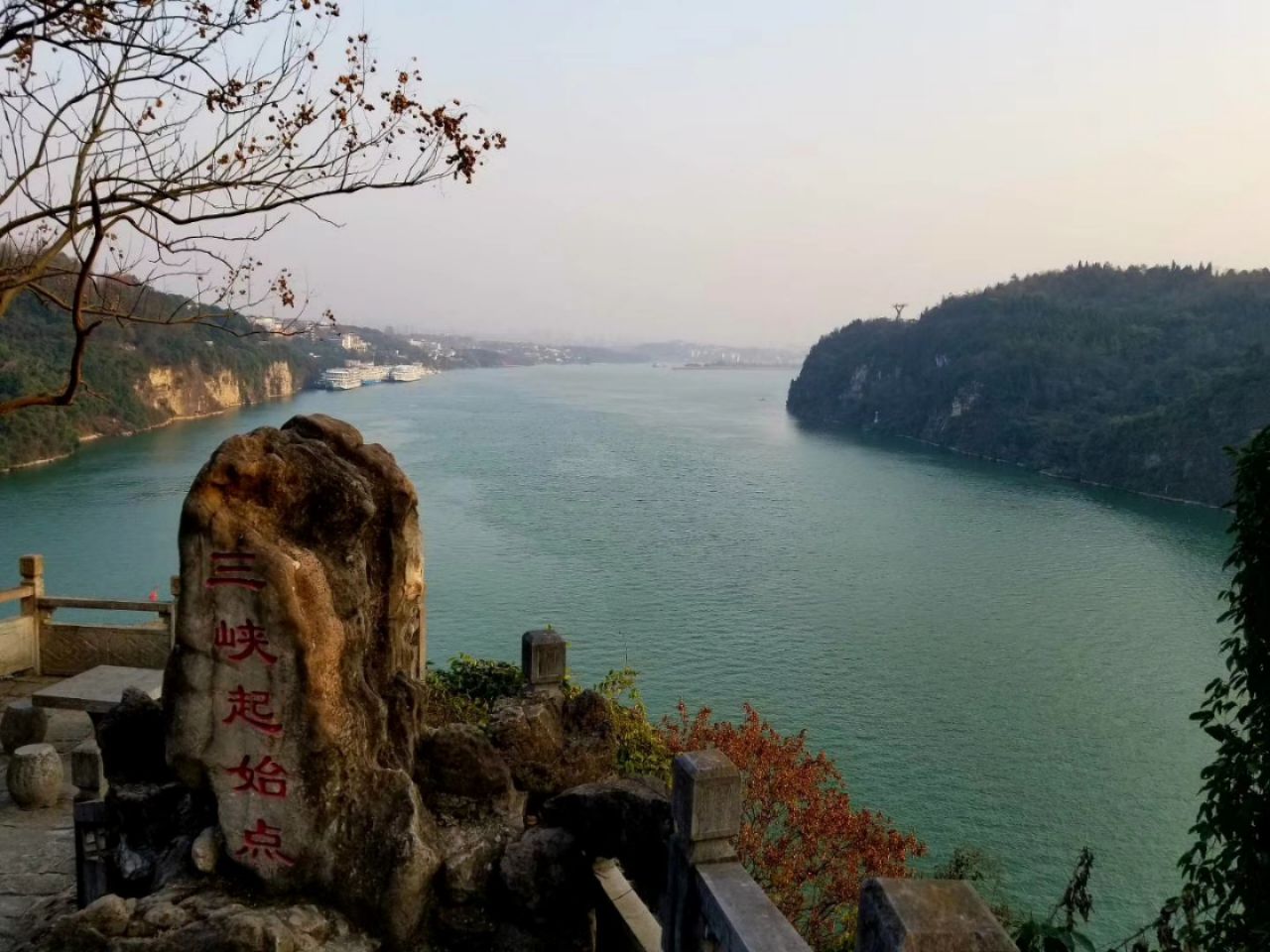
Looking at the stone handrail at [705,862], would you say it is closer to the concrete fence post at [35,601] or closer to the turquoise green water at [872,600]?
the concrete fence post at [35,601]

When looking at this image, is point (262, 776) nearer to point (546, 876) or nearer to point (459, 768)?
point (459, 768)

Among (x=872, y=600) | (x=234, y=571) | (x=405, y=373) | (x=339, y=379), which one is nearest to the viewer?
(x=234, y=571)

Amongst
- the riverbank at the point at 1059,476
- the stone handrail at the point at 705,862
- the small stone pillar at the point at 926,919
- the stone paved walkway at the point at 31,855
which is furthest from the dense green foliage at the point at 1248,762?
the riverbank at the point at 1059,476

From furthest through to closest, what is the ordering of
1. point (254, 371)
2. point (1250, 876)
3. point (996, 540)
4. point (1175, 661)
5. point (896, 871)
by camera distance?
point (254, 371)
point (996, 540)
point (1175, 661)
point (896, 871)
point (1250, 876)

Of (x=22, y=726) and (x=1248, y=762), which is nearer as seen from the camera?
(x=1248, y=762)

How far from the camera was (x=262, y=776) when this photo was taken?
346cm

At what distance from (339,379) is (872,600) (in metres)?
63.4

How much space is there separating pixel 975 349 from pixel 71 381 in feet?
212

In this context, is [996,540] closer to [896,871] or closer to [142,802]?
[896,871]

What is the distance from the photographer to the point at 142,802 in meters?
3.81

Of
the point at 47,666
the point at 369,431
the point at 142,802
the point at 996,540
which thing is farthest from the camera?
the point at 369,431

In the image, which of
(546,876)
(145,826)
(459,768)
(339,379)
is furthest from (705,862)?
(339,379)

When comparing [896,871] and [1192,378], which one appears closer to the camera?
[896,871]

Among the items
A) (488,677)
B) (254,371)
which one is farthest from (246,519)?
(254,371)
